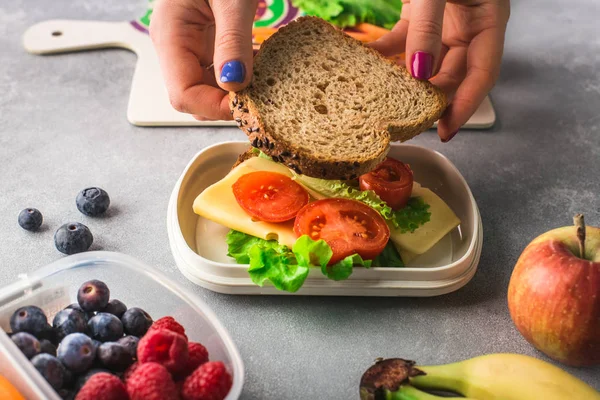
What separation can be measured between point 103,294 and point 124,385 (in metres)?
0.25

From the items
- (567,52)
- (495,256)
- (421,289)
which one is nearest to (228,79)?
(421,289)

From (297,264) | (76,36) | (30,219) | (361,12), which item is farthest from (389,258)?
(76,36)

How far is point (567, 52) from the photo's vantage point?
2.85m

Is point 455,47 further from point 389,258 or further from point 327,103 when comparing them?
point 389,258

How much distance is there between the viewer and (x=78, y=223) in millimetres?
1895

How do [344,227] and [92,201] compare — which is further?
[92,201]

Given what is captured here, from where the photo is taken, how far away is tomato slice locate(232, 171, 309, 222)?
180 cm

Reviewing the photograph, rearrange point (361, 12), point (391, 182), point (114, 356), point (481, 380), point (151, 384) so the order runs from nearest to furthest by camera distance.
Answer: point (151, 384) < point (114, 356) < point (481, 380) < point (391, 182) < point (361, 12)

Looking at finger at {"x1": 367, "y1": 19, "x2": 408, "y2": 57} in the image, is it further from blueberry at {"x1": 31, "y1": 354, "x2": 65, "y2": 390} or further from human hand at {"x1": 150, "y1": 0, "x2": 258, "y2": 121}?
blueberry at {"x1": 31, "y1": 354, "x2": 65, "y2": 390}

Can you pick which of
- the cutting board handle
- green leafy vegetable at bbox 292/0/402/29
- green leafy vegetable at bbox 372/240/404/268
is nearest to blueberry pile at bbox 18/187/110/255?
green leafy vegetable at bbox 372/240/404/268

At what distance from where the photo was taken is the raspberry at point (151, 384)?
1.22m

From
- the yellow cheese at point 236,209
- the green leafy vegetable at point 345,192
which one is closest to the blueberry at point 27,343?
the yellow cheese at point 236,209

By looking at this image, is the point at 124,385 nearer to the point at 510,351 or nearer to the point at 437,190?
the point at 510,351

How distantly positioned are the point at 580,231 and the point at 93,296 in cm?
108
